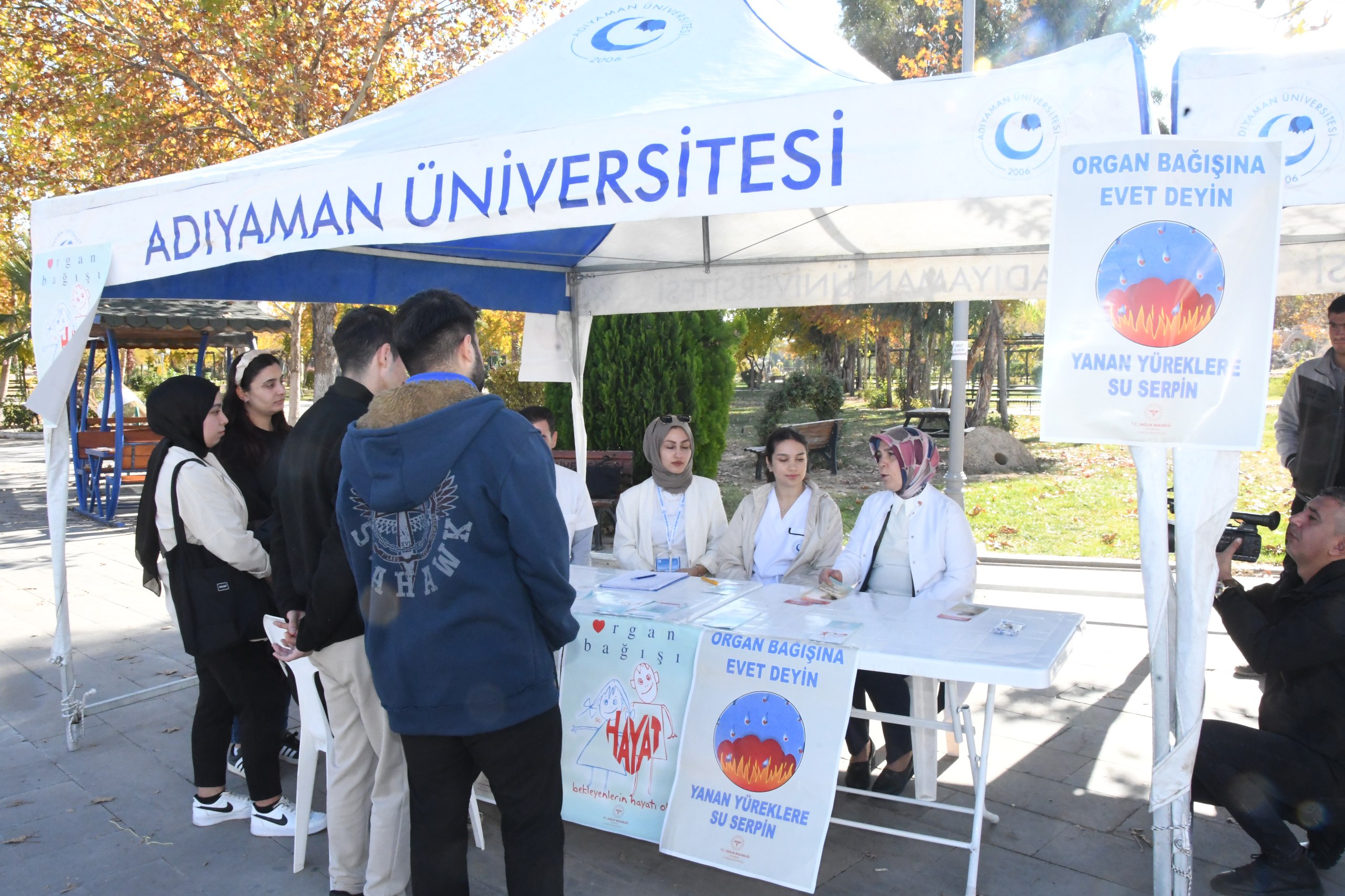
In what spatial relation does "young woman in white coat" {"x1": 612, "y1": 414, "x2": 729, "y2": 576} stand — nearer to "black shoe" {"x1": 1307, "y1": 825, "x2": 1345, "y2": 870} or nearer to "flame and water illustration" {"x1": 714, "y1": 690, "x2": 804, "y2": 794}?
"flame and water illustration" {"x1": 714, "y1": 690, "x2": 804, "y2": 794}

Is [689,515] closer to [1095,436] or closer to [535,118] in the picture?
[535,118]

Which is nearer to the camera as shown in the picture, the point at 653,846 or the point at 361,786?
the point at 361,786

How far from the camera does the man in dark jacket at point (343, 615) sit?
254cm

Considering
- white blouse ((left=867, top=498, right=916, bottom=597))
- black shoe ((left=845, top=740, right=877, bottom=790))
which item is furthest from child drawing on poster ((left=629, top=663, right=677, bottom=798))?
white blouse ((left=867, top=498, right=916, bottom=597))

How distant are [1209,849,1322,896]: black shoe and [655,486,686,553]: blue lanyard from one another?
2.62 metres

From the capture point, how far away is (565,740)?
3176mm

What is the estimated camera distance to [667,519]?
15.0 feet

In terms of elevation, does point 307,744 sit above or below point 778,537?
below

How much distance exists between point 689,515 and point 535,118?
2125 millimetres

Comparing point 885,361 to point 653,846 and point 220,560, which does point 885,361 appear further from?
point 220,560

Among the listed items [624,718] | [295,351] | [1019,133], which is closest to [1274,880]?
[624,718]

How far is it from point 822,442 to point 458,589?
1087cm

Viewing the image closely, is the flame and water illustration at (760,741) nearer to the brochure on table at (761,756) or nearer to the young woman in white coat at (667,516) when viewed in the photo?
the brochure on table at (761,756)

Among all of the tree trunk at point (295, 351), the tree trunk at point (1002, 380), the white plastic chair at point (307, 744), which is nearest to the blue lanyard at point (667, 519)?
the white plastic chair at point (307, 744)
